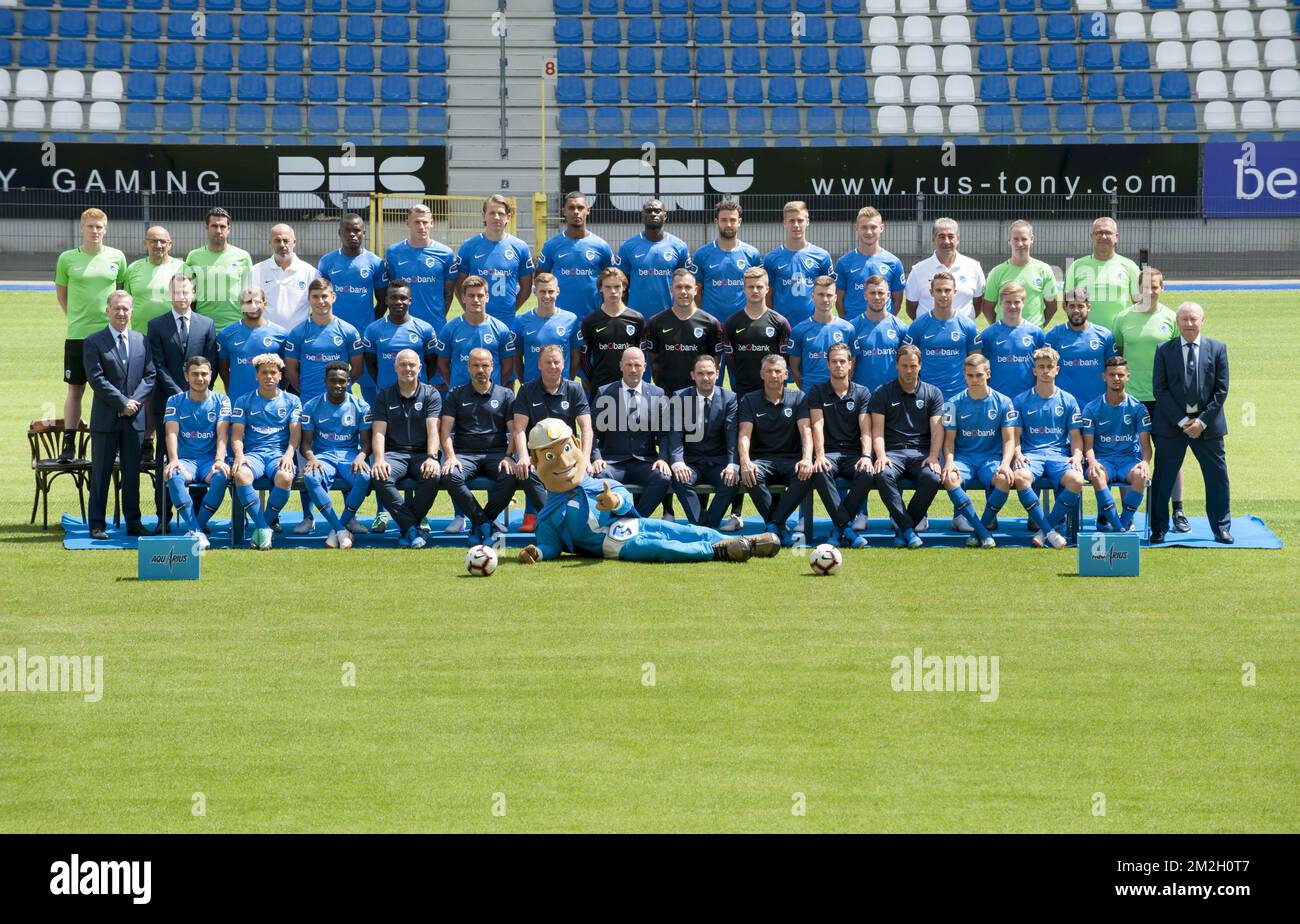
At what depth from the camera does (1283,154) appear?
1368 inches

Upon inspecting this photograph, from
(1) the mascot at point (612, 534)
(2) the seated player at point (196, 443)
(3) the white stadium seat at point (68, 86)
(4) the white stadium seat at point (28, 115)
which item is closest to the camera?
(1) the mascot at point (612, 534)

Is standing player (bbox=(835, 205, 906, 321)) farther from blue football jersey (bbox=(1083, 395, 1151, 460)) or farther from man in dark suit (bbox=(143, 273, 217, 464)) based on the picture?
man in dark suit (bbox=(143, 273, 217, 464))

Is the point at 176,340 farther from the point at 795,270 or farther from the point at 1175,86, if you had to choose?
the point at 1175,86

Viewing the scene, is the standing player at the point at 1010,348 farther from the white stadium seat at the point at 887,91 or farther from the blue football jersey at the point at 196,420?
the white stadium seat at the point at 887,91

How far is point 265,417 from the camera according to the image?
14438 mm

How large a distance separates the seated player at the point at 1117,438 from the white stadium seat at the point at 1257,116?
978 inches

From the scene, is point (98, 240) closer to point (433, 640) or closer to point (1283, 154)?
point (433, 640)

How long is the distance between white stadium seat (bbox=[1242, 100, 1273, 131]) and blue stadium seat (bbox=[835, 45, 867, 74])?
26.8ft

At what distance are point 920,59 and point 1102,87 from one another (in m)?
3.98

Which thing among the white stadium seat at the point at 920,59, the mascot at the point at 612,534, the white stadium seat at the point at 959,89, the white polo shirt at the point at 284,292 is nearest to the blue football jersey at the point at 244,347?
the white polo shirt at the point at 284,292

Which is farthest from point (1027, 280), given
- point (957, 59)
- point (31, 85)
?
point (31, 85)

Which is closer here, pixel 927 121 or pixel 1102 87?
pixel 927 121

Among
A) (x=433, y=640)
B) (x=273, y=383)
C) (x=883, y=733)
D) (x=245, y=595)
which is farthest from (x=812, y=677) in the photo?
(x=273, y=383)

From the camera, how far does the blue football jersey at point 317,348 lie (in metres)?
14.9
